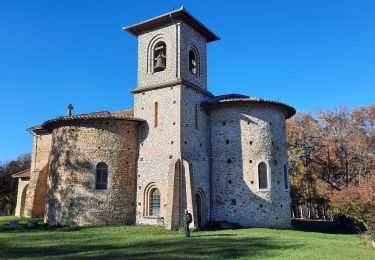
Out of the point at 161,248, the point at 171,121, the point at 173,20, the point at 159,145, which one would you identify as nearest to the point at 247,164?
the point at 171,121

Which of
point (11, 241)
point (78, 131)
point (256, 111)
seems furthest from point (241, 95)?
point (11, 241)

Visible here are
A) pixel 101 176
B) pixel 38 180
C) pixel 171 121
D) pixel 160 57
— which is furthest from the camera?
pixel 38 180

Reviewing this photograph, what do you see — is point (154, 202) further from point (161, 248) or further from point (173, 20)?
point (173, 20)

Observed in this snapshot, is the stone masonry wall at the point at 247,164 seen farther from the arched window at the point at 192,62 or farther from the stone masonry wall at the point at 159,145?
the stone masonry wall at the point at 159,145

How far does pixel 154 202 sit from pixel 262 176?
6.55 meters

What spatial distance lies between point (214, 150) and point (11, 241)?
11983 millimetres

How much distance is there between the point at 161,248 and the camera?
12.6 m

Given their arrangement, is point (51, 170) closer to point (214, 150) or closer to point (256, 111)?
point (214, 150)

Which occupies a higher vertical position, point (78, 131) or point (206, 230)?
point (78, 131)

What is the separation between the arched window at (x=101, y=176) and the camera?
19969 mm

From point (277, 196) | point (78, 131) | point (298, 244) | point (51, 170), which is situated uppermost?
point (78, 131)

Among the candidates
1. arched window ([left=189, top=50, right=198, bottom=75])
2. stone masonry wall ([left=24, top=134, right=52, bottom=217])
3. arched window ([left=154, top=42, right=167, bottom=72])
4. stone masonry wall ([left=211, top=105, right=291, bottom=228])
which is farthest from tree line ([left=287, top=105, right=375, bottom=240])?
stone masonry wall ([left=24, top=134, right=52, bottom=217])

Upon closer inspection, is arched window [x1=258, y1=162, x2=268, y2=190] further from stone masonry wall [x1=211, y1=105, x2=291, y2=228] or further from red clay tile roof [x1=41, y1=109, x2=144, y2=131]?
red clay tile roof [x1=41, y1=109, x2=144, y2=131]

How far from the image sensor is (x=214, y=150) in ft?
71.9
